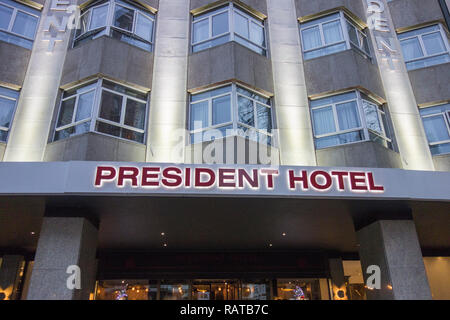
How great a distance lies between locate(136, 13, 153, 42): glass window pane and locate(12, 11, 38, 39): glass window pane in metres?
3.45

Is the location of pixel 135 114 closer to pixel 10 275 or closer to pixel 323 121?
pixel 323 121

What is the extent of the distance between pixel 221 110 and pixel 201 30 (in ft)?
11.4

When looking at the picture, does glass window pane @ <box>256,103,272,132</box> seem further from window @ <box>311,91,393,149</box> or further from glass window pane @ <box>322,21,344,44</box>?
glass window pane @ <box>322,21,344,44</box>

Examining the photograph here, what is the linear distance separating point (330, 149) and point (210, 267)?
658 centimetres

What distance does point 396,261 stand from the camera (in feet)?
30.0

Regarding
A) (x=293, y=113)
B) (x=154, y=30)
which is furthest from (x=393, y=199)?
(x=154, y=30)

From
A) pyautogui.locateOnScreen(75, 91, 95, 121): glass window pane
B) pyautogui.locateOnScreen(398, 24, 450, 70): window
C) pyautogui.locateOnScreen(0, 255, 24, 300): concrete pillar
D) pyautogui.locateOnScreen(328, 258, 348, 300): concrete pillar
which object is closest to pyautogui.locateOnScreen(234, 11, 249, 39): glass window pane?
pyautogui.locateOnScreen(75, 91, 95, 121): glass window pane

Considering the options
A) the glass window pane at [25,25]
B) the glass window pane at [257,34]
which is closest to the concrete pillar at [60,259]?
the glass window pane at [25,25]

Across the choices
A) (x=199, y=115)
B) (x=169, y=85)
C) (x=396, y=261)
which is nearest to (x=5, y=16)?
(x=169, y=85)

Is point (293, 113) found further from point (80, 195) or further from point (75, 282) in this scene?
point (75, 282)

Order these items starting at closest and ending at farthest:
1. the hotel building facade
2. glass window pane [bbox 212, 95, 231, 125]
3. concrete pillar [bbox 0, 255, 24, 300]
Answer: the hotel building facade, glass window pane [bbox 212, 95, 231, 125], concrete pillar [bbox 0, 255, 24, 300]

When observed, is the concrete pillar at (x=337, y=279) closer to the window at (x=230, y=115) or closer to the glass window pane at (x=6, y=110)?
the window at (x=230, y=115)

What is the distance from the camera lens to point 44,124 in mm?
10461

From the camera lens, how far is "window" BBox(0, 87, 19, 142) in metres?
10.4
